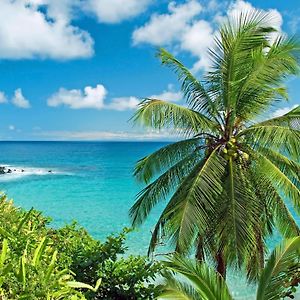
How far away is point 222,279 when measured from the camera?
5176 millimetres

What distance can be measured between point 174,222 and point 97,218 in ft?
63.2

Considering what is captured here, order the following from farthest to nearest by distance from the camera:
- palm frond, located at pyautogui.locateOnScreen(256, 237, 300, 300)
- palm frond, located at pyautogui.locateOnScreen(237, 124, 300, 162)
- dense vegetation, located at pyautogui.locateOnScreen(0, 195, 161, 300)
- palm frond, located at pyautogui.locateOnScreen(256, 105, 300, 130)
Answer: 1. palm frond, located at pyautogui.locateOnScreen(256, 105, 300, 130)
2. palm frond, located at pyautogui.locateOnScreen(237, 124, 300, 162)
3. palm frond, located at pyautogui.locateOnScreen(256, 237, 300, 300)
4. dense vegetation, located at pyautogui.locateOnScreen(0, 195, 161, 300)

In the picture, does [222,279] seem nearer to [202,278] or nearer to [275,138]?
[202,278]

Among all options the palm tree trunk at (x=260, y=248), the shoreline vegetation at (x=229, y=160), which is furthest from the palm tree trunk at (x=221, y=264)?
the palm tree trunk at (x=260, y=248)

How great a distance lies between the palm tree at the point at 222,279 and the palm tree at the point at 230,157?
1.70m

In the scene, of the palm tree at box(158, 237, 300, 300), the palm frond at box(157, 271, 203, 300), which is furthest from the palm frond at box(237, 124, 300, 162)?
the palm frond at box(157, 271, 203, 300)

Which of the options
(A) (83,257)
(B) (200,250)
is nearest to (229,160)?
(B) (200,250)

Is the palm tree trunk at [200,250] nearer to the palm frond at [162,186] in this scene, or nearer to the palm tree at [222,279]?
the palm frond at [162,186]

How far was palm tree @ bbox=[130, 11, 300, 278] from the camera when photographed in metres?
7.46

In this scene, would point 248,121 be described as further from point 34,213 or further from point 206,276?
point 34,213

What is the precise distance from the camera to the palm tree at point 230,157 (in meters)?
7.46

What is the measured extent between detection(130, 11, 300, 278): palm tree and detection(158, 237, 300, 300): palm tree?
5.57 ft

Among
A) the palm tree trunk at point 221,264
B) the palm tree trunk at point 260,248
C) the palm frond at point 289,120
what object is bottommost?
the palm tree trunk at point 221,264

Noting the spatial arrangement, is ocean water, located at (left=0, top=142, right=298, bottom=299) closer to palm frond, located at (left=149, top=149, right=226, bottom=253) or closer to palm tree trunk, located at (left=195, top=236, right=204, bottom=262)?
palm tree trunk, located at (left=195, top=236, right=204, bottom=262)
